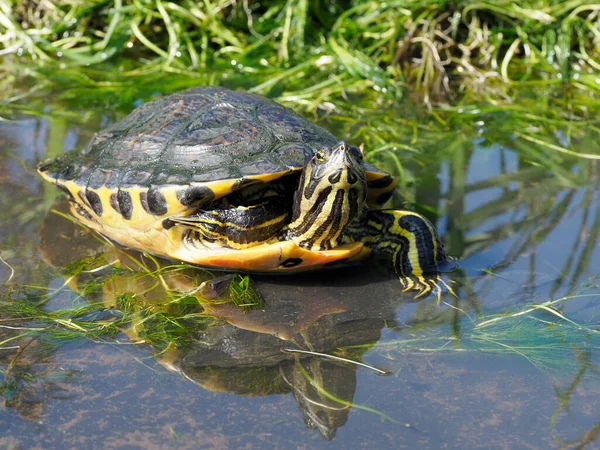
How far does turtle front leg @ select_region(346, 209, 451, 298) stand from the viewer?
4.12m

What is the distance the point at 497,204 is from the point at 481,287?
1.21 m

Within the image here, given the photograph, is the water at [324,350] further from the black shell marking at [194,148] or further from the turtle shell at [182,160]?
the black shell marking at [194,148]

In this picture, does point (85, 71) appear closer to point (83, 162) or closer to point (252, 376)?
point (83, 162)

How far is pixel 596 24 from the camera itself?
7.67 metres

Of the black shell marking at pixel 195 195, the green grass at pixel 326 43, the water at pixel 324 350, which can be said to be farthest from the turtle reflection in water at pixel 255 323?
the green grass at pixel 326 43

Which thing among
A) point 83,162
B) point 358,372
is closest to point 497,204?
point 358,372

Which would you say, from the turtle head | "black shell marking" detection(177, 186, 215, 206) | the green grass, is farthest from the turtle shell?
the green grass

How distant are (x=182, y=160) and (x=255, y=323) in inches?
43.4

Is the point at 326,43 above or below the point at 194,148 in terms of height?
below

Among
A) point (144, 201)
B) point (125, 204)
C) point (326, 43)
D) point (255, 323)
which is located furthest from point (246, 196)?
point (326, 43)

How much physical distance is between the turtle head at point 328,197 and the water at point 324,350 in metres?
0.27

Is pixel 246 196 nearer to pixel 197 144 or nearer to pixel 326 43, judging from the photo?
pixel 197 144

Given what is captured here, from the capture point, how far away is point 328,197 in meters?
3.92

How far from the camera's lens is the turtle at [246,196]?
3965 mm
